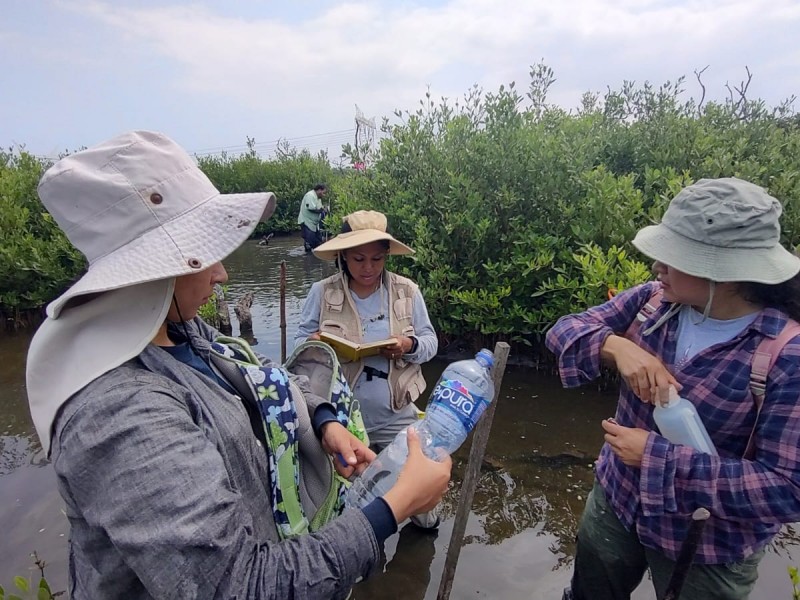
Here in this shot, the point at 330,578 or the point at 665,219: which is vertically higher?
the point at 665,219

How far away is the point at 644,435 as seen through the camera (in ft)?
6.03

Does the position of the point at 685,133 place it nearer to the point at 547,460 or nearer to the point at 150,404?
the point at 547,460

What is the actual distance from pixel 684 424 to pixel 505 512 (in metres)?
2.68

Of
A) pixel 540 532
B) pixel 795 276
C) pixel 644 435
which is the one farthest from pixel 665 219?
pixel 540 532

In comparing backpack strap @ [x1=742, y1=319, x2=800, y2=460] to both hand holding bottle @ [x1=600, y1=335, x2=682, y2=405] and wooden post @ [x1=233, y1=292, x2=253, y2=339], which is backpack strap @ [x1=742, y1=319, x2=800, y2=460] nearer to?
hand holding bottle @ [x1=600, y1=335, x2=682, y2=405]

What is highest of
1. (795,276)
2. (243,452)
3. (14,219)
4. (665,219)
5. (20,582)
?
(665,219)

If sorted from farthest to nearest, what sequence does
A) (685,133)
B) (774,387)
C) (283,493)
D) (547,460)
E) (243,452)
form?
(685,133) → (547,460) → (774,387) → (283,493) → (243,452)

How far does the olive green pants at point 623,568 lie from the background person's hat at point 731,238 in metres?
1.10

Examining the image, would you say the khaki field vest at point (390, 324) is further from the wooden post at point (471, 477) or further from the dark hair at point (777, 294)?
the dark hair at point (777, 294)

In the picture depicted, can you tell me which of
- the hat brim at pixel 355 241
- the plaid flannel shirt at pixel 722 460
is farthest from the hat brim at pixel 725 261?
the hat brim at pixel 355 241

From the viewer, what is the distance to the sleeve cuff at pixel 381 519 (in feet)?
4.00

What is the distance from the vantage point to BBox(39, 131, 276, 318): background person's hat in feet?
3.90

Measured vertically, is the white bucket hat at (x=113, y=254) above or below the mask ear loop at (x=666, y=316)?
above

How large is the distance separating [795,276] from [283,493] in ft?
6.04
